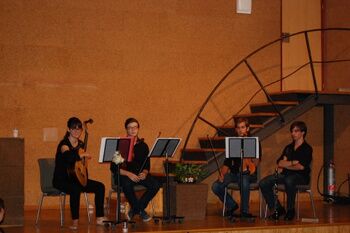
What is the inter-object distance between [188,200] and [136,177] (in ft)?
2.23

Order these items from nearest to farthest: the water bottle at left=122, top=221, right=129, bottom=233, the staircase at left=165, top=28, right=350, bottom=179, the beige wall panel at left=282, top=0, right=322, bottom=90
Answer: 1. the water bottle at left=122, top=221, right=129, bottom=233
2. the staircase at left=165, top=28, right=350, bottom=179
3. the beige wall panel at left=282, top=0, right=322, bottom=90

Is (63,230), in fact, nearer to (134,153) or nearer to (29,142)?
(134,153)

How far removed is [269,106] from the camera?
33.5ft

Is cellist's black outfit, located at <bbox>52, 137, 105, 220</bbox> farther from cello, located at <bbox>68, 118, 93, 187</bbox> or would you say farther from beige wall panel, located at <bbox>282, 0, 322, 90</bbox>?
beige wall panel, located at <bbox>282, 0, 322, 90</bbox>

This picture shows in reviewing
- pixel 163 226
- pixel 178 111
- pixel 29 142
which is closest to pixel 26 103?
pixel 29 142

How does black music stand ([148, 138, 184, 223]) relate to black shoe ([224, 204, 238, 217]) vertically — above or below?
above

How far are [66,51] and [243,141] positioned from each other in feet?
10.4

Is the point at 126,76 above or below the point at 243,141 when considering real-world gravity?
above

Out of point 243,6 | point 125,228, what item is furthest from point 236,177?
point 243,6

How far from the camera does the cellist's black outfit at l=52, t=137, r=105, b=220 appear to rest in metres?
7.64

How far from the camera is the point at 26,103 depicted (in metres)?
9.73

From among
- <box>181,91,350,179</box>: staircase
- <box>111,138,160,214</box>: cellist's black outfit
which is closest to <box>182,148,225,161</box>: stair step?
<box>181,91,350,179</box>: staircase

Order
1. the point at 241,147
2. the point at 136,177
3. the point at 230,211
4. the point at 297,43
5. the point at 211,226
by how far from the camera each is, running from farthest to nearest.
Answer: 1. the point at 297,43
2. the point at 230,211
3. the point at 136,177
4. the point at 241,147
5. the point at 211,226

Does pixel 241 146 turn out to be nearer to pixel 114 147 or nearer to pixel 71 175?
pixel 114 147
